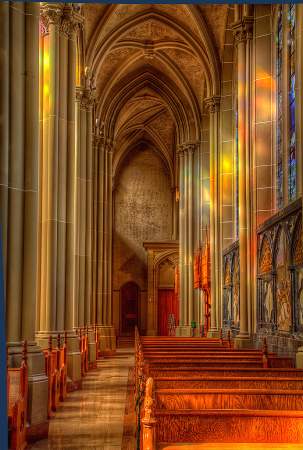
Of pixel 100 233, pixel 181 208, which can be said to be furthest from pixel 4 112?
pixel 181 208

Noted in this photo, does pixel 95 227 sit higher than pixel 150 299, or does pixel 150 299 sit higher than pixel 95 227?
pixel 95 227

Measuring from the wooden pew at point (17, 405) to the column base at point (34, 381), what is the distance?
0.41 meters

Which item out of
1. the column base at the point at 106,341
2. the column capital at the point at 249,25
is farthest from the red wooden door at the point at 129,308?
the column capital at the point at 249,25

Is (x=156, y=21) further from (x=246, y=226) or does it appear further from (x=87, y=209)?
(x=246, y=226)

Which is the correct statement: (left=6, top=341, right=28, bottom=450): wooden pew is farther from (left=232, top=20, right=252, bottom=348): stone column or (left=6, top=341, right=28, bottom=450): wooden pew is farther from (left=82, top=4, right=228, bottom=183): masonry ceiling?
(left=82, top=4, right=228, bottom=183): masonry ceiling

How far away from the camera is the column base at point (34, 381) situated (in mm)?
6184

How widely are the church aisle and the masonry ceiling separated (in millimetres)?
11218

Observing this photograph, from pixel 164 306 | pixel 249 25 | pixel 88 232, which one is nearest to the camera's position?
pixel 249 25

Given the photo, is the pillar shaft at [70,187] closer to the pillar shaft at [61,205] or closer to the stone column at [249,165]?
the pillar shaft at [61,205]

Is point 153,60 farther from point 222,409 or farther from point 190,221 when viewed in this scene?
point 222,409

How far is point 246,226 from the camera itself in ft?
39.8

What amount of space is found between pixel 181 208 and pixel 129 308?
32.3ft

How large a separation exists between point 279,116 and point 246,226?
263cm

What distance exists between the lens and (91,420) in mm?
7191
